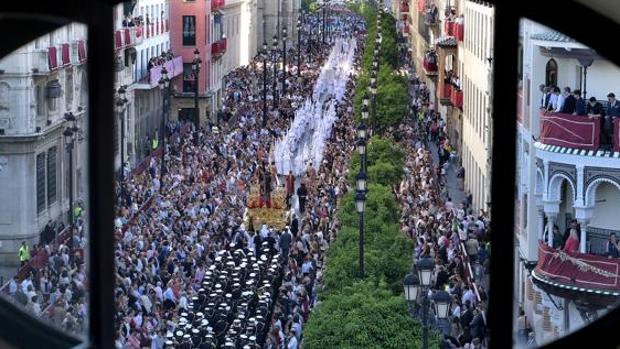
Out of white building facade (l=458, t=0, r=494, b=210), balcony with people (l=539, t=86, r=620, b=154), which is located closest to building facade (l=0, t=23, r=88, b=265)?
white building facade (l=458, t=0, r=494, b=210)

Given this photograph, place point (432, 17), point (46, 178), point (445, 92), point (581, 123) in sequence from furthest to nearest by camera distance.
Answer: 1. point (432, 17)
2. point (445, 92)
3. point (46, 178)
4. point (581, 123)

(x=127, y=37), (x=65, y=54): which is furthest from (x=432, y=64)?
(x=65, y=54)

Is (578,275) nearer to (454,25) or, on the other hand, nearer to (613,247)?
(613,247)

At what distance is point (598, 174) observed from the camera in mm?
23156

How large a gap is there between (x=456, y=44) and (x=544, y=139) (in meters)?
30.4

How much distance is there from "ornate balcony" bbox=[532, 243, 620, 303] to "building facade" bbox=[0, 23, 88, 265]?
52.2 feet

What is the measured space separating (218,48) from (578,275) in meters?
56.9

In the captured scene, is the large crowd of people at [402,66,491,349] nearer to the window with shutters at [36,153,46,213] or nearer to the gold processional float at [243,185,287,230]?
the gold processional float at [243,185,287,230]

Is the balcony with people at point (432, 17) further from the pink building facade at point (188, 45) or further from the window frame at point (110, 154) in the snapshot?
the window frame at point (110, 154)

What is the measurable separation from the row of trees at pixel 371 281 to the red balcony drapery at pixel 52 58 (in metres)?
8.59

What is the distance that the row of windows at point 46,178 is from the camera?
38250mm

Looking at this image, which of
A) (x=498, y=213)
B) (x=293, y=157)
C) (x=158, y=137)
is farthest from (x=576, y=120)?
(x=158, y=137)

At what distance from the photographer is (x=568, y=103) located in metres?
23.3

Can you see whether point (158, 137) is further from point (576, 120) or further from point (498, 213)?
point (498, 213)
